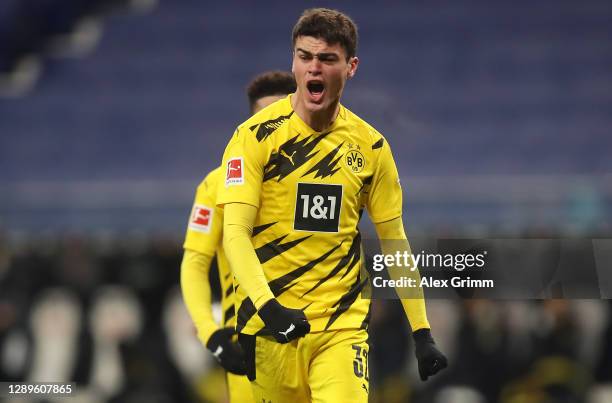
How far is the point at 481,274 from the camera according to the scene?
5.23m

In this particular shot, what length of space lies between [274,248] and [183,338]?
12.1 ft

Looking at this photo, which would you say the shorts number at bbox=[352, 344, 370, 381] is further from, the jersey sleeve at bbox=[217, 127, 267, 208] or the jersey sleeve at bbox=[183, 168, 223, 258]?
the jersey sleeve at bbox=[183, 168, 223, 258]

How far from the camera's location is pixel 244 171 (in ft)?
14.1

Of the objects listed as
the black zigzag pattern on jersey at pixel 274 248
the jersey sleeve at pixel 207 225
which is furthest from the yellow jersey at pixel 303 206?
the jersey sleeve at pixel 207 225

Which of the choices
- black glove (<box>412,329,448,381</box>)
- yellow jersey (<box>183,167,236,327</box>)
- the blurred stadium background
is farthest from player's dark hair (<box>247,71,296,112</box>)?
the blurred stadium background

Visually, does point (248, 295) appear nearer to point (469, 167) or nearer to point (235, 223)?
point (235, 223)

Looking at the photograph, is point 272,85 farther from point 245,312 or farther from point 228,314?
point 245,312

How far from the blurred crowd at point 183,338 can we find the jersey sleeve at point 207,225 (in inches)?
103

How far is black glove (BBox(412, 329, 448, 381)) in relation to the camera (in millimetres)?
4461

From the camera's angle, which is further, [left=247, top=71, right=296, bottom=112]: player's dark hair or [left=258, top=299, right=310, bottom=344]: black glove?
[left=247, top=71, right=296, bottom=112]: player's dark hair

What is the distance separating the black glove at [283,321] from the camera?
397 centimetres

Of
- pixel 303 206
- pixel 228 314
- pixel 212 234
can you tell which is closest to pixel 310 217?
pixel 303 206

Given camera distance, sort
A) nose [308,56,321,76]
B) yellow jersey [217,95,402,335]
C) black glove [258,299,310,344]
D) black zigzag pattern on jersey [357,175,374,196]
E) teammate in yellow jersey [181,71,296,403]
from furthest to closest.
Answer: teammate in yellow jersey [181,71,296,403]
black zigzag pattern on jersey [357,175,374,196]
yellow jersey [217,95,402,335]
nose [308,56,321,76]
black glove [258,299,310,344]

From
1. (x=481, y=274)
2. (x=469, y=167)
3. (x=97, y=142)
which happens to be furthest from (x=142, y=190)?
(x=481, y=274)
